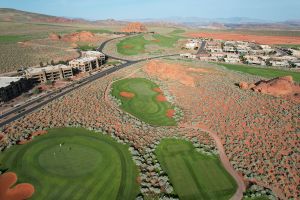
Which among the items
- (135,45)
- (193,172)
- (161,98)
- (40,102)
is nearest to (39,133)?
(40,102)

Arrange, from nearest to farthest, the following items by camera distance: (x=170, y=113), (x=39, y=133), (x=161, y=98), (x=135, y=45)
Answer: (x=39, y=133) → (x=170, y=113) → (x=161, y=98) → (x=135, y=45)

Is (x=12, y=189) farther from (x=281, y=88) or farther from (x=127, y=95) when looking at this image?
(x=281, y=88)

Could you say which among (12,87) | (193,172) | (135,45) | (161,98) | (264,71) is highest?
(135,45)

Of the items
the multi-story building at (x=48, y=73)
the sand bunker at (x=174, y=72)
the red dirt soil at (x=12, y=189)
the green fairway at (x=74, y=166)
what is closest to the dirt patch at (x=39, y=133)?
the green fairway at (x=74, y=166)

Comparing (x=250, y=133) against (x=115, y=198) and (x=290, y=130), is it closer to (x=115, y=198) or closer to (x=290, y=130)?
(x=290, y=130)

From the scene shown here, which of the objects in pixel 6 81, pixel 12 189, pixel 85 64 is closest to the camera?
pixel 12 189

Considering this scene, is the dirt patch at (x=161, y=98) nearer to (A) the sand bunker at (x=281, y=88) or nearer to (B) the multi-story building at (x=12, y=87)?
(A) the sand bunker at (x=281, y=88)

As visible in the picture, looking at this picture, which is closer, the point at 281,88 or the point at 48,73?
the point at 281,88

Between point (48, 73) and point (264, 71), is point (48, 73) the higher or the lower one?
the higher one
